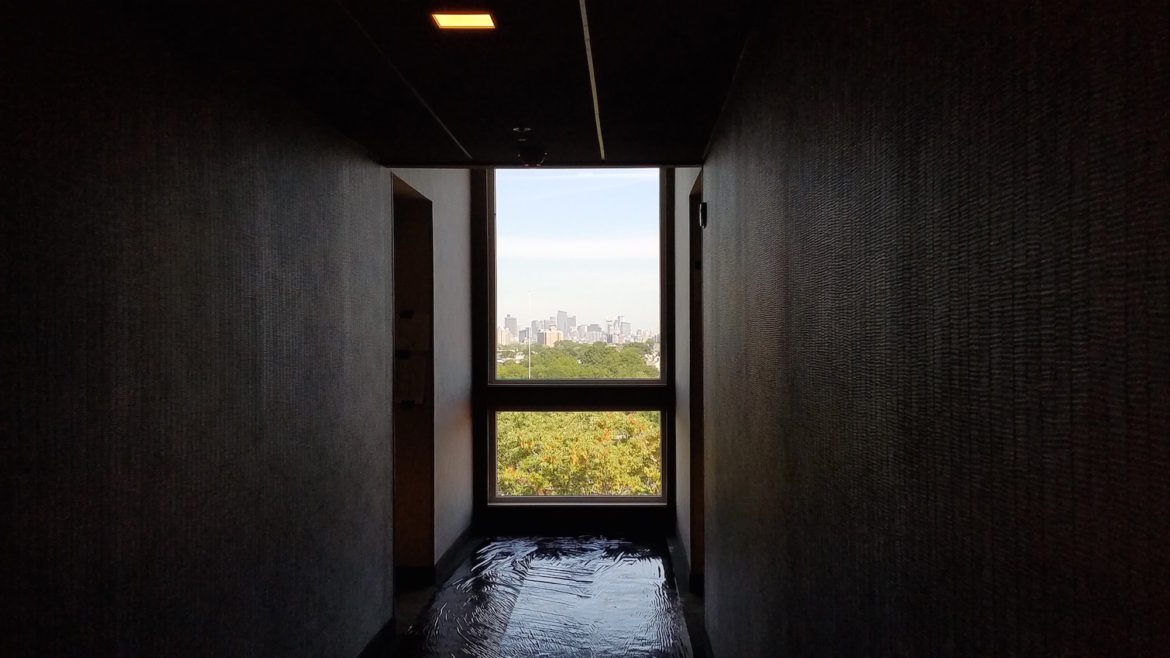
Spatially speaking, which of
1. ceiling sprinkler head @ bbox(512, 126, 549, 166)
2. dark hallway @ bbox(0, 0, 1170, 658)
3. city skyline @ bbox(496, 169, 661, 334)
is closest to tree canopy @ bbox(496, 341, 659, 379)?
city skyline @ bbox(496, 169, 661, 334)

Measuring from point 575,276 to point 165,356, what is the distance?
3.69 meters

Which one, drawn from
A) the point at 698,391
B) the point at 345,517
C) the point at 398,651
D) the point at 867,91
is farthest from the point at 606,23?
the point at 398,651

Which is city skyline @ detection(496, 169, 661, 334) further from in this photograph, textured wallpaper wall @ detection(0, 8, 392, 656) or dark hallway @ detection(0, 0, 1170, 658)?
textured wallpaper wall @ detection(0, 8, 392, 656)

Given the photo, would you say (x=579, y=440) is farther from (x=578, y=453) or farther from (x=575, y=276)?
(x=575, y=276)

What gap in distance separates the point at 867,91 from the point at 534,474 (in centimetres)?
446


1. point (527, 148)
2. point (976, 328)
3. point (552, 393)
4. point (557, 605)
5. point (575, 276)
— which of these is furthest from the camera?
point (575, 276)

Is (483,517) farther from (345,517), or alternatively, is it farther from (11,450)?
(11,450)

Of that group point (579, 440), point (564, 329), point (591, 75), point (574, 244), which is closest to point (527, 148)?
point (591, 75)

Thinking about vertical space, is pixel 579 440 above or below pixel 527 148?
below

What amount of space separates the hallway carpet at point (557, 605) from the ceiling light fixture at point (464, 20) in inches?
102

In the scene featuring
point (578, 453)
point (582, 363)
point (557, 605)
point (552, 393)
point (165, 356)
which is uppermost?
point (165, 356)

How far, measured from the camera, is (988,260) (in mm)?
640

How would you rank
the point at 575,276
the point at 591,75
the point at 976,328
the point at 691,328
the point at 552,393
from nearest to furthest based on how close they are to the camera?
1. the point at 976,328
2. the point at 591,75
3. the point at 691,328
4. the point at 552,393
5. the point at 575,276

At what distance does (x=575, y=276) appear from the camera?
5156 millimetres
